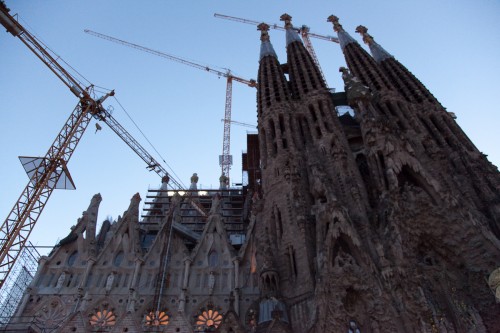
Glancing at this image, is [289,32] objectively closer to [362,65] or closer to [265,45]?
[265,45]

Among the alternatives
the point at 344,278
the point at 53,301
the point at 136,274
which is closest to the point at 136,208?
the point at 136,274

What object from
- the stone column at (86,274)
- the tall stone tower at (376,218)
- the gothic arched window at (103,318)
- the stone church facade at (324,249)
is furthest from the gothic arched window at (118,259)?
the tall stone tower at (376,218)

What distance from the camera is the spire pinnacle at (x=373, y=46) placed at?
3816 cm

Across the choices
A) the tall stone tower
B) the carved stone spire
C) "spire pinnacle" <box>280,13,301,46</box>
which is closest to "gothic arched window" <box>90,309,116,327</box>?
the tall stone tower

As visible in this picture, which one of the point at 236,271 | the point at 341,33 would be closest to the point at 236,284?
the point at 236,271

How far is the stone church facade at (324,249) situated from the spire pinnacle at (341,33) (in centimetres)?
1243

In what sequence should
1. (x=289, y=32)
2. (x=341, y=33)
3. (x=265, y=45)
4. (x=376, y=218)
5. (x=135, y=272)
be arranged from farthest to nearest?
(x=341, y=33), (x=289, y=32), (x=265, y=45), (x=135, y=272), (x=376, y=218)

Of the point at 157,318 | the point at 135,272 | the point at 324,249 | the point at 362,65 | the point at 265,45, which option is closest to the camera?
the point at 324,249

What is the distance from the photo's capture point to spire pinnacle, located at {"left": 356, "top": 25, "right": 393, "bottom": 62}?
38156 millimetres

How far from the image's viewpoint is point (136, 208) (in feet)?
90.9

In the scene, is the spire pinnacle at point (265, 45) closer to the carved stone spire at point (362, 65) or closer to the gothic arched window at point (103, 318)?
the carved stone spire at point (362, 65)

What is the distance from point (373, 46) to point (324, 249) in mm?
29141

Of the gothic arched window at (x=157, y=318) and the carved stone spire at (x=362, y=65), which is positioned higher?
the carved stone spire at (x=362, y=65)

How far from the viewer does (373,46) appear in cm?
4106
